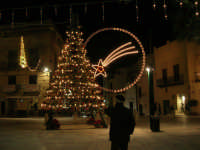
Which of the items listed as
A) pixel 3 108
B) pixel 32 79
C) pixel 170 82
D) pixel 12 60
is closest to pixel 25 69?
pixel 32 79

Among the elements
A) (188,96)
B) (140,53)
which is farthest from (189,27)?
(188,96)

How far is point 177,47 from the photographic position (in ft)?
112

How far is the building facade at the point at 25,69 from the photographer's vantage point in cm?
3528

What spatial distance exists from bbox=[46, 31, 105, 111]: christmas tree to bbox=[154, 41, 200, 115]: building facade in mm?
14223

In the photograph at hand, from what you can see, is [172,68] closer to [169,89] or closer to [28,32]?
[169,89]

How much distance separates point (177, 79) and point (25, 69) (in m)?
22.4

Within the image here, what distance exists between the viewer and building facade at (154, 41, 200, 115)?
1239 inches

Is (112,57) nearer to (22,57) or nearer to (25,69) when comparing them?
(22,57)

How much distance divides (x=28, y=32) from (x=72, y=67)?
19.8 meters

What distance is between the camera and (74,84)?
19.3 m

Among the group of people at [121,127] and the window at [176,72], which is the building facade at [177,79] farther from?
the group of people at [121,127]

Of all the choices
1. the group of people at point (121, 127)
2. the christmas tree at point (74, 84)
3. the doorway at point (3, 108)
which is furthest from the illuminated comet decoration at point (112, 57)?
the doorway at point (3, 108)

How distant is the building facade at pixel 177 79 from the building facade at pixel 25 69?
56.5 ft

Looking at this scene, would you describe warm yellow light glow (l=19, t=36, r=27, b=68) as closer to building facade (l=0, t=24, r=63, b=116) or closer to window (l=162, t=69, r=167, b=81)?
building facade (l=0, t=24, r=63, b=116)
